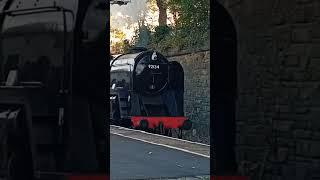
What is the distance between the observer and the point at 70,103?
5.17 metres

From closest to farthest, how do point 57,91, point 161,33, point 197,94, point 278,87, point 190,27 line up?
point 57,91 → point 278,87 → point 197,94 → point 190,27 → point 161,33

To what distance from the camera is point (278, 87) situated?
5.71 m

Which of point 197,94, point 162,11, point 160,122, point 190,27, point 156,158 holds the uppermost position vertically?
point 162,11

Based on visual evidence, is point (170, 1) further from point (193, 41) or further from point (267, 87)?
point (267, 87)

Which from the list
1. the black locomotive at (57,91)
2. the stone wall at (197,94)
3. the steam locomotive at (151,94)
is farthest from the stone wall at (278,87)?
the stone wall at (197,94)

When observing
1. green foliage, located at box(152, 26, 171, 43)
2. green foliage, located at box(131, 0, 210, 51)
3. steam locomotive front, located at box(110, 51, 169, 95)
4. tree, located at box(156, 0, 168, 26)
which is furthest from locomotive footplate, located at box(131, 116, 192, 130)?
tree, located at box(156, 0, 168, 26)

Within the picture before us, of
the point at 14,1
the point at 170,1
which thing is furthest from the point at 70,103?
the point at 170,1

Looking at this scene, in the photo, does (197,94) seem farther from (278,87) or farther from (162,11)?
(278,87)

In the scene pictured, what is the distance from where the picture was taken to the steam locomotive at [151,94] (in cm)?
1524

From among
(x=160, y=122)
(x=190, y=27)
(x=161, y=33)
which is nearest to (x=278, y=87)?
(x=160, y=122)

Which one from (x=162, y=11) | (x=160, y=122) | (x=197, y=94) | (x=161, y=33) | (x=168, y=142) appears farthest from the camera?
(x=162, y=11)

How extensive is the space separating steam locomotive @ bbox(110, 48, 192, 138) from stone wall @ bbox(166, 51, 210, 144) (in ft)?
1.32

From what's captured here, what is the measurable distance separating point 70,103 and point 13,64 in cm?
69

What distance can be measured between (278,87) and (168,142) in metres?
7.45
